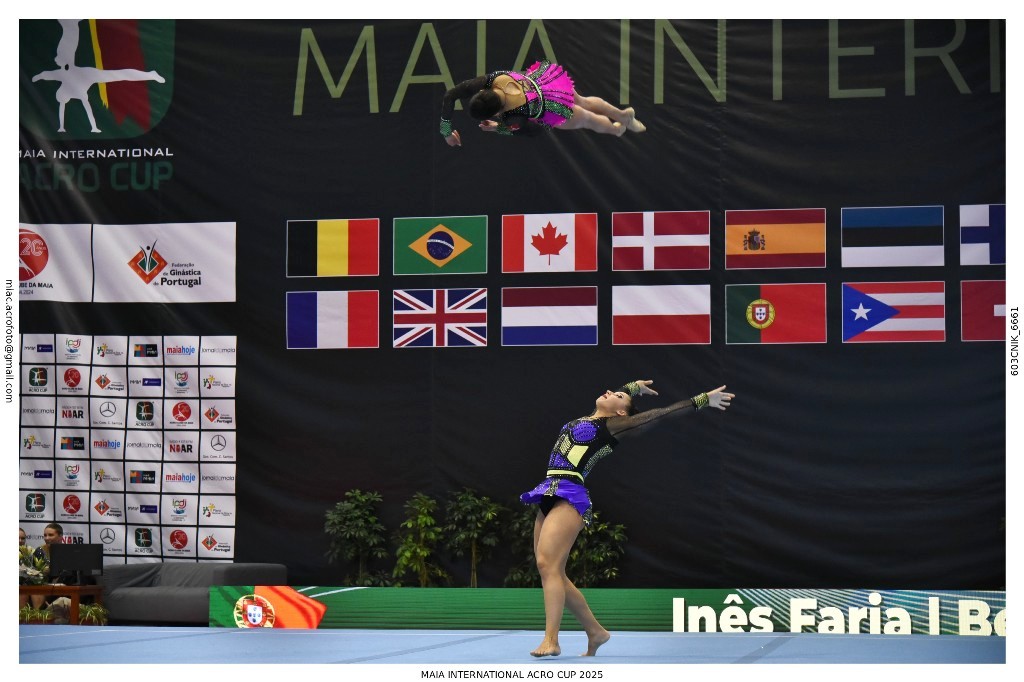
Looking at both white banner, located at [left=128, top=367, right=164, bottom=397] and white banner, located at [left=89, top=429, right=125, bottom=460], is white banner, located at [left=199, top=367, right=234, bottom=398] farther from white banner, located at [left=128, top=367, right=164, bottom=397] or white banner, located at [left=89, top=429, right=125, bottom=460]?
white banner, located at [left=89, top=429, right=125, bottom=460]

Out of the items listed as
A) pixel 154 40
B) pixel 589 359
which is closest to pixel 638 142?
pixel 589 359

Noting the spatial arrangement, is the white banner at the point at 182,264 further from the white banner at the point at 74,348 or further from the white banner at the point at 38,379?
the white banner at the point at 38,379

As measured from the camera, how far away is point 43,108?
38.3 feet

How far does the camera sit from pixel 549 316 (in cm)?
1103

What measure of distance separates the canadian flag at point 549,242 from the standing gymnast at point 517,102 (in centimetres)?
211

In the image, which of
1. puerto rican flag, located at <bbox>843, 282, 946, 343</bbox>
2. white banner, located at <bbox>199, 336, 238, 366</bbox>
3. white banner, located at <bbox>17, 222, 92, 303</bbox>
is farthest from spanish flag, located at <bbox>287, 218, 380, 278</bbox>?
puerto rican flag, located at <bbox>843, 282, 946, 343</bbox>

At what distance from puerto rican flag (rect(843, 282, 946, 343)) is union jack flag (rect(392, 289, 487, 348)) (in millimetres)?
3229

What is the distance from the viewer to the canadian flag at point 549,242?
1096cm

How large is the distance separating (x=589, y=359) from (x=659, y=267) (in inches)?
40.4

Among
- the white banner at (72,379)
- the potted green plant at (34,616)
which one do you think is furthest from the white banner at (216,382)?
the potted green plant at (34,616)

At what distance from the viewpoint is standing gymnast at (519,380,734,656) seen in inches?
278

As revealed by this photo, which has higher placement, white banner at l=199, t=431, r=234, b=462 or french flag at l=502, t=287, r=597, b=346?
french flag at l=502, t=287, r=597, b=346

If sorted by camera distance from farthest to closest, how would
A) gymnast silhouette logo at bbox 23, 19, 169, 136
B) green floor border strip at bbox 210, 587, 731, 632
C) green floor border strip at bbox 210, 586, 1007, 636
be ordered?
1. gymnast silhouette logo at bbox 23, 19, 169, 136
2. green floor border strip at bbox 210, 587, 731, 632
3. green floor border strip at bbox 210, 586, 1007, 636

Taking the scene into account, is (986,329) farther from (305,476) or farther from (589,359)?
(305,476)
